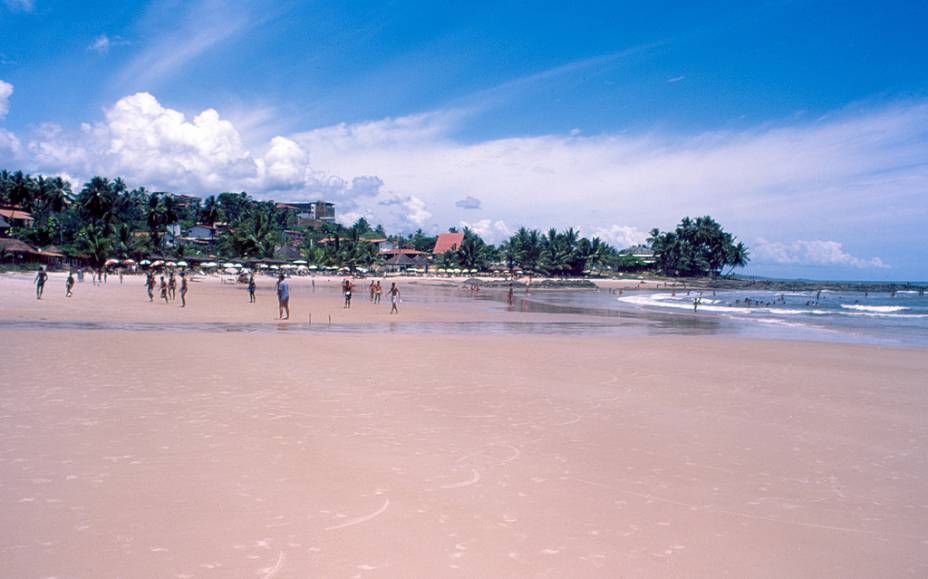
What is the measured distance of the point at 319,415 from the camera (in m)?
8.50

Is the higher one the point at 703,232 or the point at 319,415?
the point at 703,232

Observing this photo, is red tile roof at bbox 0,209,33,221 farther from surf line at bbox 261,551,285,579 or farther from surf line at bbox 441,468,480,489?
surf line at bbox 261,551,285,579

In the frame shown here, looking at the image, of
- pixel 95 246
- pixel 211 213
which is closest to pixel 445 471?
pixel 95 246

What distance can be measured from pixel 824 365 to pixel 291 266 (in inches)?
3244

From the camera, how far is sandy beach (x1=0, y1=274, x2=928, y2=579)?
4516 millimetres

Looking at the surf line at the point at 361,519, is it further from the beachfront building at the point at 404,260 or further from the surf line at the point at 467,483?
the beachfront building at the point at 404,260

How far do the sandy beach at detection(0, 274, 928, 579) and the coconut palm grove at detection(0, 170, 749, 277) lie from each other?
63578 mm

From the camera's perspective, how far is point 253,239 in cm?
8175

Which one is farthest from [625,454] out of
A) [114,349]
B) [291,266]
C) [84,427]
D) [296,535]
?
[291,266]

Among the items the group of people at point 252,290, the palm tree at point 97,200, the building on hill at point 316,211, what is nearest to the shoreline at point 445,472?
the group of people at point 252,290

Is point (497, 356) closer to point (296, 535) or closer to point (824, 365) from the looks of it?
point (824, 365)

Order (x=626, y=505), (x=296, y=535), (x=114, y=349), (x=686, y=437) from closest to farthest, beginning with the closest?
(x=296, y=535) < (x=626, y=505) < (x=686, y=437) < (x=114, y=349)

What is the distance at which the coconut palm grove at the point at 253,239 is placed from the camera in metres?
73.5

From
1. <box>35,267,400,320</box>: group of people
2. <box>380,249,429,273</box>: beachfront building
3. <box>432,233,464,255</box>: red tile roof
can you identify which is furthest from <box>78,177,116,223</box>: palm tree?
<box>432,233,464,255</box>: red tile roof
